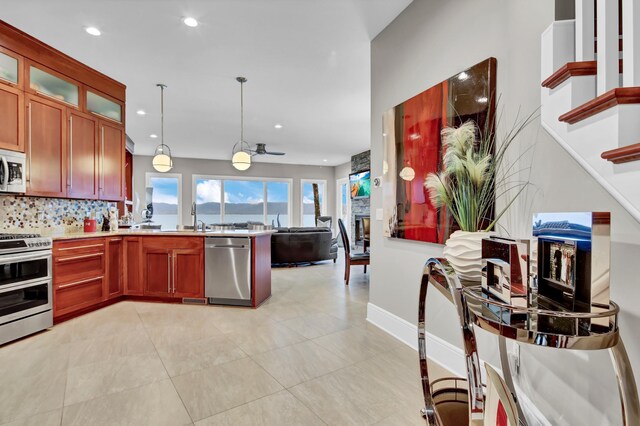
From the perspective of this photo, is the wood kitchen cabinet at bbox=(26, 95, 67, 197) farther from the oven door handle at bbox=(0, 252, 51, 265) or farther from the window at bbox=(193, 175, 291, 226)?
the window at bbox=(193, 175, 291, 226)

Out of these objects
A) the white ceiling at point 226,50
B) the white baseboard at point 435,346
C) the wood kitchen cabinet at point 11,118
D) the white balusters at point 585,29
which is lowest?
the white baseboard at point 435,346

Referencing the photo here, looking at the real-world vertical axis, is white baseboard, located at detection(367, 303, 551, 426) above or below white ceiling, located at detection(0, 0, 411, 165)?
below

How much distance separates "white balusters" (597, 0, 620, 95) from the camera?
952 mm

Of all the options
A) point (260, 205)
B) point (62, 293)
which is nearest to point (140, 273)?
point (62, 293)

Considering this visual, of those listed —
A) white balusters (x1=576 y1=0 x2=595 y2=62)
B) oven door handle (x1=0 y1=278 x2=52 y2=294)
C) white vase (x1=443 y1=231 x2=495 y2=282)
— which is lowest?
oven door handle (x1=0 y1=278 x2=52 y2=294)

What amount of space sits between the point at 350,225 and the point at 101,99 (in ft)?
25.3

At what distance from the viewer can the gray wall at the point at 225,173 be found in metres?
8.95

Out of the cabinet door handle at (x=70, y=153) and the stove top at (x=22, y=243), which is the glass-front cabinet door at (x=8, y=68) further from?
the stove top at (x=22, y=243)

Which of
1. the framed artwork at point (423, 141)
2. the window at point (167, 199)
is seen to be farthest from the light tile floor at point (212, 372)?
the window at point (167, 199)

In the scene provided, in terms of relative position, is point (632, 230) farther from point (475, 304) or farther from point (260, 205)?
point (260, 205)

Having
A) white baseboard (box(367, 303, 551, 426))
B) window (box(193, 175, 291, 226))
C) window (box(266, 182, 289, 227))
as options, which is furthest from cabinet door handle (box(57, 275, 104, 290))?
window (box(266, 182, 289, 227))

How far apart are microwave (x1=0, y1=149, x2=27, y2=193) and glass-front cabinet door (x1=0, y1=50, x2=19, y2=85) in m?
0.73

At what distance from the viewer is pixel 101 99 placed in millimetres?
4016

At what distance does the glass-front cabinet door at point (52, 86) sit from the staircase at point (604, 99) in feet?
14.9
